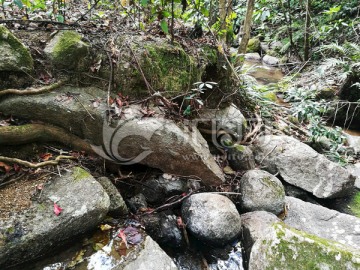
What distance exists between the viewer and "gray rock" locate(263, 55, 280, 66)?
11.1m

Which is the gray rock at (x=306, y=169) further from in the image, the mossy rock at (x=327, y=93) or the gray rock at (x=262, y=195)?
the mossy rock at (x=327, y=93)

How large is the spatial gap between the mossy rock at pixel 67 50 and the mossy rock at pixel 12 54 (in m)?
0.27

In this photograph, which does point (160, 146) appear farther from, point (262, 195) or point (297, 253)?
point (297, 253)

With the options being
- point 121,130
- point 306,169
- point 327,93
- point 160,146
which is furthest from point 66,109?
point 327,93

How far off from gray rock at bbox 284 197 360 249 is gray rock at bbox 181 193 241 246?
0.99 m

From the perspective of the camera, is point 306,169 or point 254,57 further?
point 254,57

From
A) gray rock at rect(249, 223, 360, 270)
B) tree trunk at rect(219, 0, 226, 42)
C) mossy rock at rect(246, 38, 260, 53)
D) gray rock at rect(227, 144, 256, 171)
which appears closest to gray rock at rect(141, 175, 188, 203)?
gray rock at rect(227, 144, 256, 171)

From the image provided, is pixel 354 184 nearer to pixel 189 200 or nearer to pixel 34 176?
pixel 189 200

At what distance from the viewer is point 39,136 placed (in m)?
3.13

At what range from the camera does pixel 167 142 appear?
3.36 m

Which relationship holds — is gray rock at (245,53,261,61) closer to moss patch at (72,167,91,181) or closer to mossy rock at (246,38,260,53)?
mossy rock at (246,38,260,53)

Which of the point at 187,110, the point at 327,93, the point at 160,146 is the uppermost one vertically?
the point at 187,110

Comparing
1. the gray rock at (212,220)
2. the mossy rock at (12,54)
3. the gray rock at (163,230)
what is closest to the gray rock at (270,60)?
the gray rock at (212,220)

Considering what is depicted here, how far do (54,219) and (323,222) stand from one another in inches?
136
